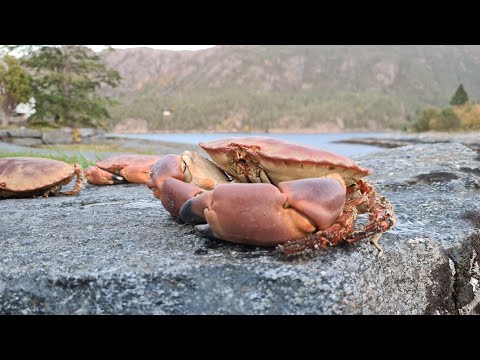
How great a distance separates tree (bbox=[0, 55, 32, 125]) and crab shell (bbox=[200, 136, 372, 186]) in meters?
30.3

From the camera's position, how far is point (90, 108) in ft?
101

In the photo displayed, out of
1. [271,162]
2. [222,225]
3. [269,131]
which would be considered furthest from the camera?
[269,131]

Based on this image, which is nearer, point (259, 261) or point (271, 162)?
point (259, 261)

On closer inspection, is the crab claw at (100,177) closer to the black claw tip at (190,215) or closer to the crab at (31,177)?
the crab at (31,177)

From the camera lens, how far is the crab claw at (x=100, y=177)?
20.3 ft

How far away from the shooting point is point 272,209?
2160 mm

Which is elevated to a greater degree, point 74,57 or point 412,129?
point 74,57

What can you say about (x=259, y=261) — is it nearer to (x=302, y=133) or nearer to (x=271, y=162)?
(x=271, y=162)

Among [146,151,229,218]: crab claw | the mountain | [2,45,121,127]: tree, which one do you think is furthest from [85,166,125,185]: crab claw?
the mountain


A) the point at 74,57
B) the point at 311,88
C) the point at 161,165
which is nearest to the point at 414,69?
the point at 311,88

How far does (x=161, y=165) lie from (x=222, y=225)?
95cm

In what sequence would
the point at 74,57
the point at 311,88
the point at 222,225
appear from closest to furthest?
the point at 222,225
the point at 74,57
the point at 311,88

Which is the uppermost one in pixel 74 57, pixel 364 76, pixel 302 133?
pixel 364 76

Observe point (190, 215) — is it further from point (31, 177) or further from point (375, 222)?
point (31, 177)
